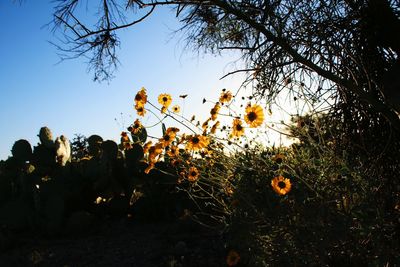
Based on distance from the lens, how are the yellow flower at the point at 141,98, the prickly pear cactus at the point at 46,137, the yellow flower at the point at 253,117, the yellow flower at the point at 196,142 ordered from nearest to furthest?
the yellow flower at the point at 253,117 < the yellow flower at the point at 196,142 < the yellow flower at the point at 141,98 < the prickly pear cactus at the point at 46,137

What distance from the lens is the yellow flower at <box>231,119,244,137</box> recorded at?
138 inches

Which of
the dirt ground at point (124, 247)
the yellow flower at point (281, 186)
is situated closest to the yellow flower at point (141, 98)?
the dirt ground at point (124, 247)

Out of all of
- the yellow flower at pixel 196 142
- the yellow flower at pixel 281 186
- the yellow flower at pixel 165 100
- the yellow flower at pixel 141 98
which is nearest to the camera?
the yellow flower at pixel 281 186

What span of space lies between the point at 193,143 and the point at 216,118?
379 millimetres

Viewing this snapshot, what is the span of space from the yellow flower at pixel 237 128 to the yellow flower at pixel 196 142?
0.88 feet

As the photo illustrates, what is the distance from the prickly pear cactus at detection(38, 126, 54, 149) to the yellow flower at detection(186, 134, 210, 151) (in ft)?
8.39

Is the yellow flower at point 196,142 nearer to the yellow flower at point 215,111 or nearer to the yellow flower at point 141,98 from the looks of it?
the yellow flower at point 215,111

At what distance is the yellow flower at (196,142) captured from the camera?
365 centimetres

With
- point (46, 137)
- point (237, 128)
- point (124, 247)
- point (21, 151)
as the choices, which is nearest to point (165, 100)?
point (237, 128)

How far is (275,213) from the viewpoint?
290cm

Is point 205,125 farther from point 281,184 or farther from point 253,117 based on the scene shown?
point 281,184

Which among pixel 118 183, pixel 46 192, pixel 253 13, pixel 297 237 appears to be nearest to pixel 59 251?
pixel 46 192

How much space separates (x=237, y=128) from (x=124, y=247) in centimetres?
172

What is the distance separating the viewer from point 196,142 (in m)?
3.74
